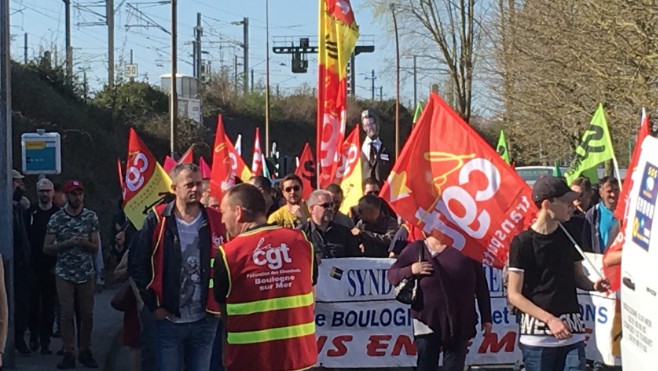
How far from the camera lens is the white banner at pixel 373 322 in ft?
32.2

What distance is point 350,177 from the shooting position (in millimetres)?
13250

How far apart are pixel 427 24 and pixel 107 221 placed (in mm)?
24008

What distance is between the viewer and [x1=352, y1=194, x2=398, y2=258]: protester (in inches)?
393

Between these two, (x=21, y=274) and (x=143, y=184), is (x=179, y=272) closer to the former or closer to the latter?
(x=21, y=274)

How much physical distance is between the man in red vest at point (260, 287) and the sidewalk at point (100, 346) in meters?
4.81

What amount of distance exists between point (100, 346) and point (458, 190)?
5986 millimetres

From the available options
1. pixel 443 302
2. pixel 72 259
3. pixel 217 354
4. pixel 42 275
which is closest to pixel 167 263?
pixel 217 354

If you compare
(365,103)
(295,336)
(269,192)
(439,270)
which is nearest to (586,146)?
(269,192)

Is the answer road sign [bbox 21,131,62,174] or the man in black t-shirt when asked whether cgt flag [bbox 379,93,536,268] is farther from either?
road sign [bbox 21,131,62,174]

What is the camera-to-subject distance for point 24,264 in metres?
10.8

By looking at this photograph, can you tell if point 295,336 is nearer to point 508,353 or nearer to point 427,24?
point 508,353

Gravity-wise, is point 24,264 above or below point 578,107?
below

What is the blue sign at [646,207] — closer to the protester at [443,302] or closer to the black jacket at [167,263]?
the protester at [443,302]

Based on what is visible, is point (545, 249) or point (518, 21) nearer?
point (545, 249)
